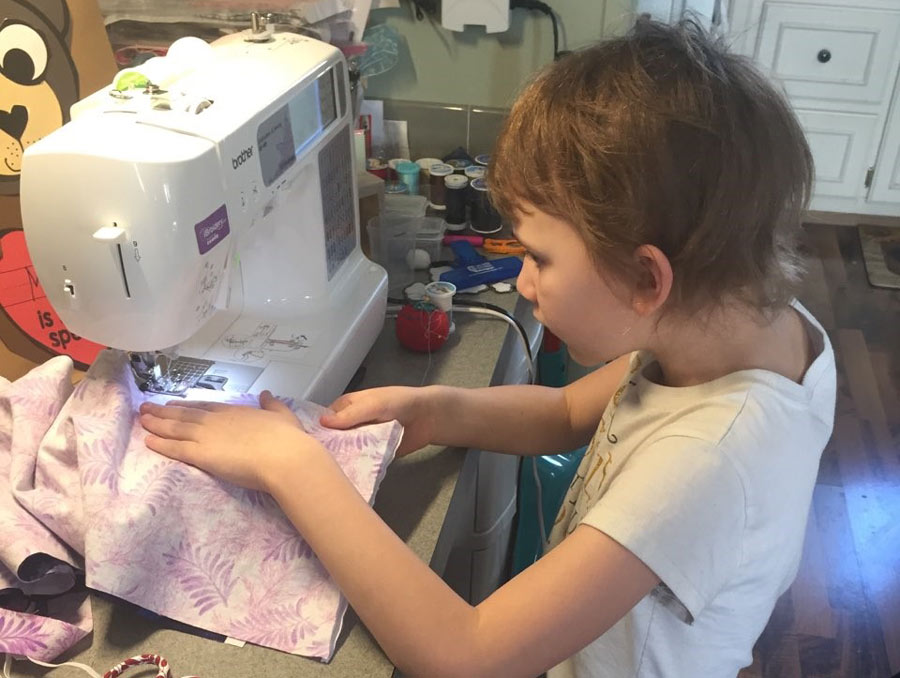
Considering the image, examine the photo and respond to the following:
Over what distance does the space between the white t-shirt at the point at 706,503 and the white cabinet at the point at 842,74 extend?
8.36 ft

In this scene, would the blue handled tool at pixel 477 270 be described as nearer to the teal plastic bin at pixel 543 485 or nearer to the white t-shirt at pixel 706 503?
the teal plastic bin at pixel 543 485

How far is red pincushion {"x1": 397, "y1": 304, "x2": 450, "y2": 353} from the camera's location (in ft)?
3.75

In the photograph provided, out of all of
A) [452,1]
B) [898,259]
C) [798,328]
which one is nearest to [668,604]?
[798,328]

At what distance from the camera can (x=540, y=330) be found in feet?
4.68

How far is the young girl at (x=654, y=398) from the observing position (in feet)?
2.22

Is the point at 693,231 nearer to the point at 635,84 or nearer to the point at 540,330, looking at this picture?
the point at 635,84

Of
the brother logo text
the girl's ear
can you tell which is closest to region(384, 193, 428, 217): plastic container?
the brother logo text

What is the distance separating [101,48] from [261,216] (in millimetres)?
375

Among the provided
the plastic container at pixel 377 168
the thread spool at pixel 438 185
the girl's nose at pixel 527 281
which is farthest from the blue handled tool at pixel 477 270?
the girl's nose at pixel 527 281

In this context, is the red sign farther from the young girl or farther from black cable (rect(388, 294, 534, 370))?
black cable (rect(388, 294, 534, 370))

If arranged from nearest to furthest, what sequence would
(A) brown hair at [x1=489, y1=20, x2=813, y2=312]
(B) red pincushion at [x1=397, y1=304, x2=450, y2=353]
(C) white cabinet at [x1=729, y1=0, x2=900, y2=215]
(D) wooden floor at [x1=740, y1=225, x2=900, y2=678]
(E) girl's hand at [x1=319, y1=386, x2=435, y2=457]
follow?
(A) brown hair at [x1=489, y1=20, x2=813, y2=312] → (E) girl's hand at [x1=319, y1=386, x2=435, y2=457] → (B) red pincushion at [x1=397, y1=304, x2=450, y2=353] → (D) wooden floor at [x1=740, y1=225, x2=900, y2=678] → (C) white cabinet at [x1=729, y1=0, x2=900, y2=215]

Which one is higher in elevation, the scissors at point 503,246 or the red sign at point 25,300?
the red sign at point 25,300

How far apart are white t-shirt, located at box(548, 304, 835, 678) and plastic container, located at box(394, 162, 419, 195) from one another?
0.80 meters

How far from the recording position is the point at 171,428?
31.5 inches
